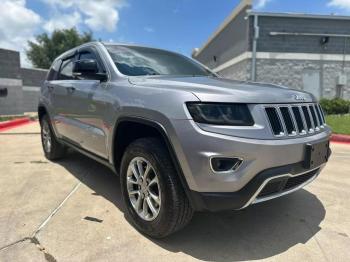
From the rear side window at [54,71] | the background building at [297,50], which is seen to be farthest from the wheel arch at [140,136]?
the background building at [297,50]

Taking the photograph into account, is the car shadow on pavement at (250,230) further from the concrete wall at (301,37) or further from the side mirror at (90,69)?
the concrete wall at (301,37)

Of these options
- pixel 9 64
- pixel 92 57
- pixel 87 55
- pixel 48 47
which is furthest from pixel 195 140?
pixel 48 47

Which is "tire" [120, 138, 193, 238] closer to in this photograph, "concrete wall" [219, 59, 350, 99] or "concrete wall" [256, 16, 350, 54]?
"concrete wall" [219, 59, 350, 99]

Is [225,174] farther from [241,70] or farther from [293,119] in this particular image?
[241,70]

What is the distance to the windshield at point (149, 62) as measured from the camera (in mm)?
3633

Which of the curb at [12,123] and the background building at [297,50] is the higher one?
the background building at [297,50]

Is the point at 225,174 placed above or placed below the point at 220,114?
below

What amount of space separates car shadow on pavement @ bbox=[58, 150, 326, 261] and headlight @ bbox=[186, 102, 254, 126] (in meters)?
1.08

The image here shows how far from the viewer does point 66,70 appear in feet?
16.9

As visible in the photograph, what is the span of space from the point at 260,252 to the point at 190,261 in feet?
1.93

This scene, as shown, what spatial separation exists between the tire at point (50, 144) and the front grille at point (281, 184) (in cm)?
396

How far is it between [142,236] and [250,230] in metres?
1.00

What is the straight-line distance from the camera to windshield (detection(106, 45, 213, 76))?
3.63 m

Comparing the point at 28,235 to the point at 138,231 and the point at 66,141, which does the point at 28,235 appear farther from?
the point at 66,141
